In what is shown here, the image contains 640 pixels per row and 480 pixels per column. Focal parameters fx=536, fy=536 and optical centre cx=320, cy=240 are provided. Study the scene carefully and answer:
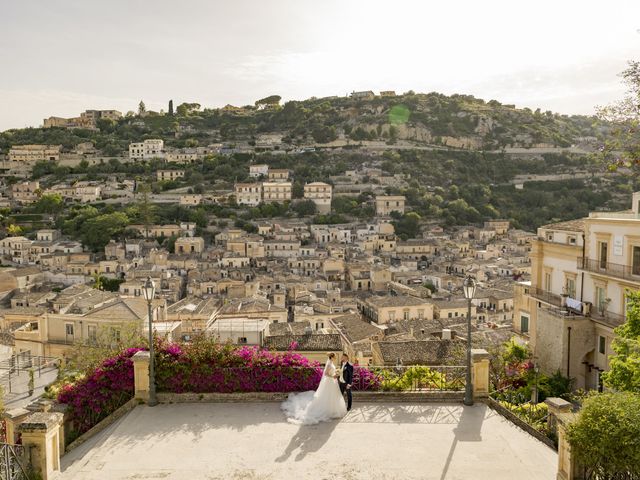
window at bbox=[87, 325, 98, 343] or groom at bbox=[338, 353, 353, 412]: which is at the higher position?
groom at bbox=[338, 353, 353, 412]

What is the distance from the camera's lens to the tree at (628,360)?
6617 millimetres


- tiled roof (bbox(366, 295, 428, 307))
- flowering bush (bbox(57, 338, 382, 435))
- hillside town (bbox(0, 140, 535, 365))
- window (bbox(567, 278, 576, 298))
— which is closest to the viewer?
flowering bush (bbox(57, 338, 382, 435))

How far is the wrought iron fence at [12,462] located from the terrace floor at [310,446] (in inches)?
26.8

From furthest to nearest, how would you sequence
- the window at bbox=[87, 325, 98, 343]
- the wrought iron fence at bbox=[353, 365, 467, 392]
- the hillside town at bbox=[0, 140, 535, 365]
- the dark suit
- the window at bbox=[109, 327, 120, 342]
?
the hillside town at bbox=[0, 140, 535, 365], the window at bbox=[87, 325, 98, 343], the window at bbox=[109, 327, 120, 342], the wrought iron fence at bbox=[353, 365, 467, 392], the dark suit

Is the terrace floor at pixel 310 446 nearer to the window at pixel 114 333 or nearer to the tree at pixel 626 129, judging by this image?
the tree at pixel 626 129

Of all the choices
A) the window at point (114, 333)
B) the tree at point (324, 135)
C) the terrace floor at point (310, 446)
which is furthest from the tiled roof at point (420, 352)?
the tree at point (324, 135)

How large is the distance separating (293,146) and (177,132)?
28.0 metres

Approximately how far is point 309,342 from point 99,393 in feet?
38.9

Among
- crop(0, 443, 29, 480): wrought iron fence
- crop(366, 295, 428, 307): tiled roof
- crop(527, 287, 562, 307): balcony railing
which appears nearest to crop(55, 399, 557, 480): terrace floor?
crop(0, 443, 29, 480): wrought iron fence

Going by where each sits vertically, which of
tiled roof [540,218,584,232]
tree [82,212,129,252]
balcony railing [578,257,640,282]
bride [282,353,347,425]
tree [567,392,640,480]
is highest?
tiled roof [540,218,584,232]

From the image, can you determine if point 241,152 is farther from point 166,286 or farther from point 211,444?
point 211,444

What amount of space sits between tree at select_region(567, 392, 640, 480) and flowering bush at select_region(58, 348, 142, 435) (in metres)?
6.48

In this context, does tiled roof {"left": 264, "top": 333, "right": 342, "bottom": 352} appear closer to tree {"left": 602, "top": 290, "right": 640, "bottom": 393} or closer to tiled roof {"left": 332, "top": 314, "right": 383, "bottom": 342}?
tiled roof {"left": 332, "top": 314, "right": 383, "bottom": 342}

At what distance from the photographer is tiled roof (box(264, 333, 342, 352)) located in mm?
18719
